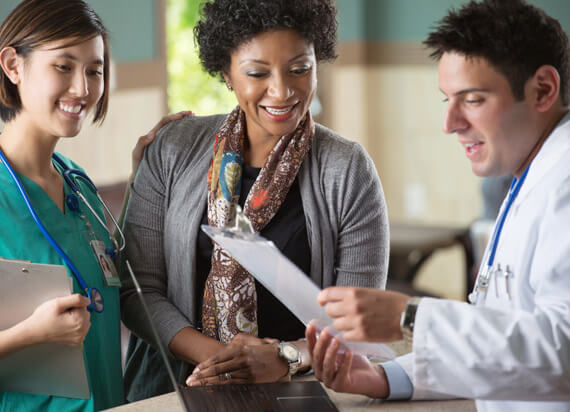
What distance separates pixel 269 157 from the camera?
184 cm

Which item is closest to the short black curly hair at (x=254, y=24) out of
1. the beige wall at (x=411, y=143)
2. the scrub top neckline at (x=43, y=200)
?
the scrub top neckline at (x=43, y=200)

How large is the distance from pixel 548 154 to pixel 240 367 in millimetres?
831

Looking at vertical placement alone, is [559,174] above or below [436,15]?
below

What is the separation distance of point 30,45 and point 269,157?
66cm

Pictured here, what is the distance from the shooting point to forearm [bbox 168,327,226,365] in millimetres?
1704

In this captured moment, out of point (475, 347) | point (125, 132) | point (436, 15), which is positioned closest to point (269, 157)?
point (475, 347)

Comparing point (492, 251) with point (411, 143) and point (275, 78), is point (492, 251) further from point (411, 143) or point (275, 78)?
point (411, 143)

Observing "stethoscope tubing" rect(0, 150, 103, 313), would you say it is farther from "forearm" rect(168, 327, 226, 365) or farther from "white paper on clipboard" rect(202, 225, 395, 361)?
"white paper on clipboard" rect(202, 225, 395, 361)

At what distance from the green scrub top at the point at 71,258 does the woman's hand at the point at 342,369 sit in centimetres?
57

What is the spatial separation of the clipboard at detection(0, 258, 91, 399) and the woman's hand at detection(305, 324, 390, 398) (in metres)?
0.55

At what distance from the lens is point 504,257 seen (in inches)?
50.7

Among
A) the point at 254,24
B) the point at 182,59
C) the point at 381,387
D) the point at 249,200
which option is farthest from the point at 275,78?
the point at 182,59

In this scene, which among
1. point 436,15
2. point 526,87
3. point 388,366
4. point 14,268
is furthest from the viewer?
point 436,15

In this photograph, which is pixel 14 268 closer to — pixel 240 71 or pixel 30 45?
pixel 30 45
